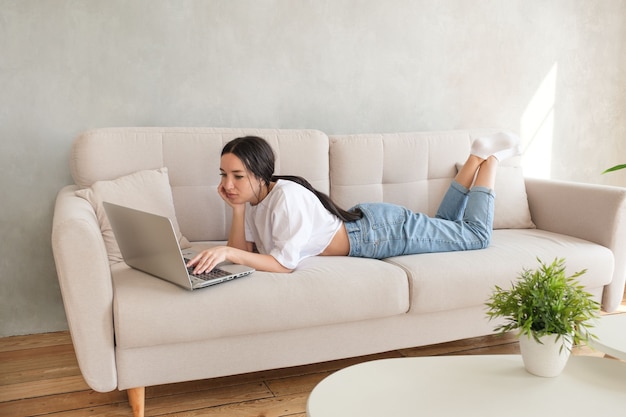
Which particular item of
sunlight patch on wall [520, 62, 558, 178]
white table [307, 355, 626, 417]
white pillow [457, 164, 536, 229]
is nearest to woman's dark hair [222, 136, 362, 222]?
white table [307, 355, 626, 417]

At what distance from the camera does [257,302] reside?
1.85 meters

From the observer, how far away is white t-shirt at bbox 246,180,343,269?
2.03 meters

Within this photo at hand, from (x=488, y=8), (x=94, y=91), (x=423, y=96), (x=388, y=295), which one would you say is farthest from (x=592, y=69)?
(x=94, y=91)

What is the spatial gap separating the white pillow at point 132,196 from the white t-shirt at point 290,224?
1.06 ft

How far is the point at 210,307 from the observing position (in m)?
1.80

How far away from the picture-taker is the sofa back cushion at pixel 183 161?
2.32m

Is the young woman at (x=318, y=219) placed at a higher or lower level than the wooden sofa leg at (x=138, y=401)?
higher

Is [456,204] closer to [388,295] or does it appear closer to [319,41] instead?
[388,295]

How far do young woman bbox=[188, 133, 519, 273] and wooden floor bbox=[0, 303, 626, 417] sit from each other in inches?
17.1

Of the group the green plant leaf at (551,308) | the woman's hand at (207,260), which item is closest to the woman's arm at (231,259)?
the woman's hand at (207,260)

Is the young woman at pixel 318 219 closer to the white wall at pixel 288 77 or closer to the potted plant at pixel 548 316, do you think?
the white wall at pixel 288 77

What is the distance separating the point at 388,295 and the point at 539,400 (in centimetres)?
81

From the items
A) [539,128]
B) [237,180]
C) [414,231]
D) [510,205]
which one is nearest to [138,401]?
[237,180]

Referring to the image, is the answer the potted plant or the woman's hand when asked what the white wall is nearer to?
the woman's hand
